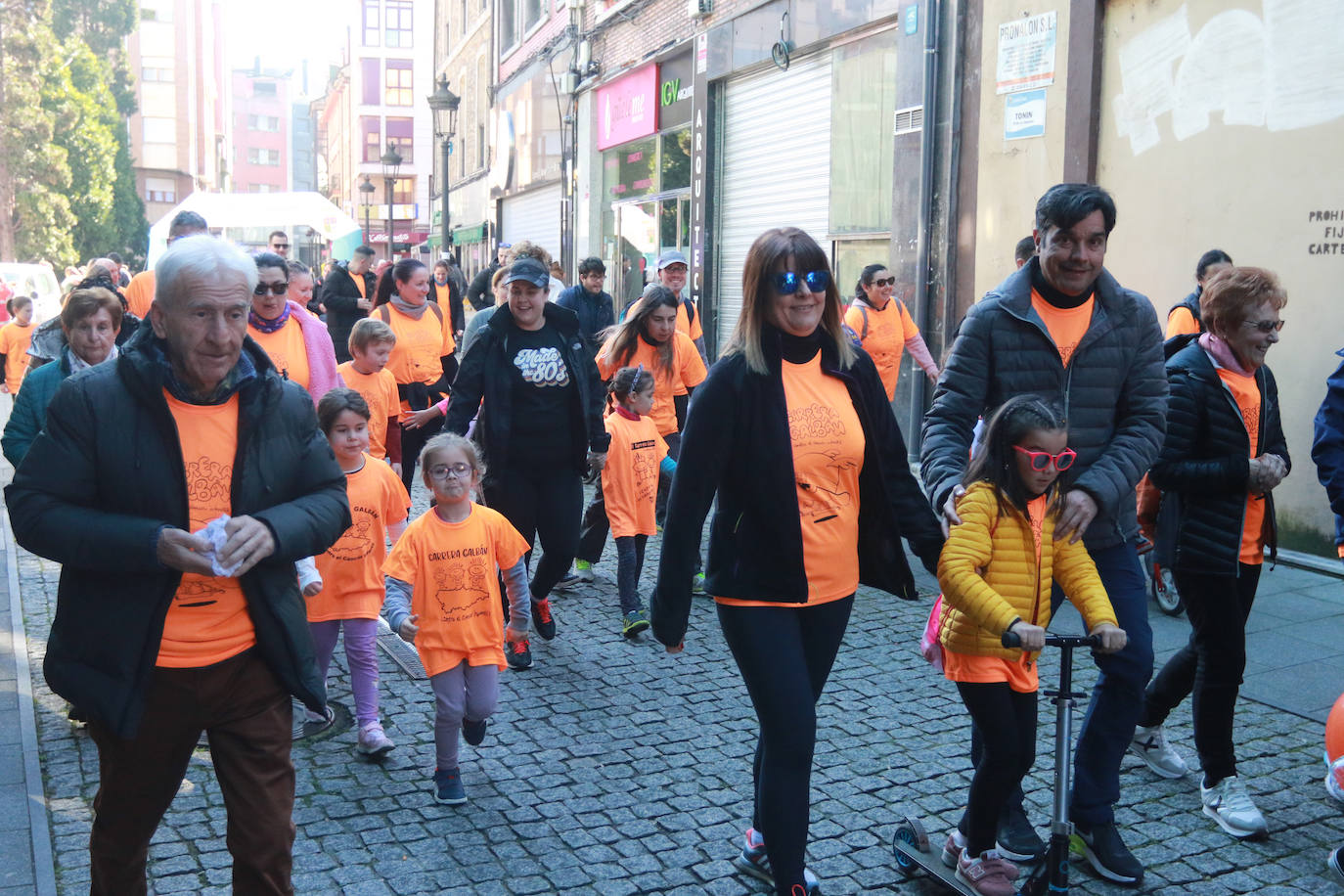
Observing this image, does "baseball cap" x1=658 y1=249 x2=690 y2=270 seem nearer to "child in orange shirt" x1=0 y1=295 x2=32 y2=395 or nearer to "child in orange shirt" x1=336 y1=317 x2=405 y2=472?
"child in orange shirt" x1=336 y1=317 x2=405 y2=472

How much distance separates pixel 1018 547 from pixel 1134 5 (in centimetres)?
765

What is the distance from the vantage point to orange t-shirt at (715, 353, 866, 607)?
358 centimetres

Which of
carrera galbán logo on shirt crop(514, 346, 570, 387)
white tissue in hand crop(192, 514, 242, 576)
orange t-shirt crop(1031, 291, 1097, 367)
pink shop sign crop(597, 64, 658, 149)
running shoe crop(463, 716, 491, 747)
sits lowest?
running shoe crop(463, 716, 491, 747)

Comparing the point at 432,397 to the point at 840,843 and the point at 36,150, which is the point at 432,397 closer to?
the point at 840,843

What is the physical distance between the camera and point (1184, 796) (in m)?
4.63

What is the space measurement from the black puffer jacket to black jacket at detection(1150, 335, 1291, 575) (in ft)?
1.76

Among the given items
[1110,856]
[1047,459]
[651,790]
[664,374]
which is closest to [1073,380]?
[1047,459]

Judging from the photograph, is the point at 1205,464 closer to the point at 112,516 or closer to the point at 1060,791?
the point at 1060,791

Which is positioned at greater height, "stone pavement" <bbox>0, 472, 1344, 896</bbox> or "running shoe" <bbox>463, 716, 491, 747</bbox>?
"running shoe" <bbox>463, 716, 491, 747</bbox>

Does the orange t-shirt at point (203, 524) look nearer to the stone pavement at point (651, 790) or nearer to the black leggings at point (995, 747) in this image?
the stone pavement at point (651, 790)

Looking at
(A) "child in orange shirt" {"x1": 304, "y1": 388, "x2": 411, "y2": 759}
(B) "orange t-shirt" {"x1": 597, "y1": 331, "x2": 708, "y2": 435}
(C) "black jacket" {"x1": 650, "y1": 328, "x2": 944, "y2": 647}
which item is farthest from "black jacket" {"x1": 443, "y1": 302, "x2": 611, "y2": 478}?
(C) "black jacket" {"x1": 650, "y1": 328, "x2": 944, "y2": 647}

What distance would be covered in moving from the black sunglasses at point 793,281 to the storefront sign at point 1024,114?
8036 mm

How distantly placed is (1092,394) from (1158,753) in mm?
1731

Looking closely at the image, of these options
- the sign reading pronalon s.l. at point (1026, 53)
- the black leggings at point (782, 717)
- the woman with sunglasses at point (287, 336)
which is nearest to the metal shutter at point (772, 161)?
the sign reading pronalon s.l. at point (1026, 53)
